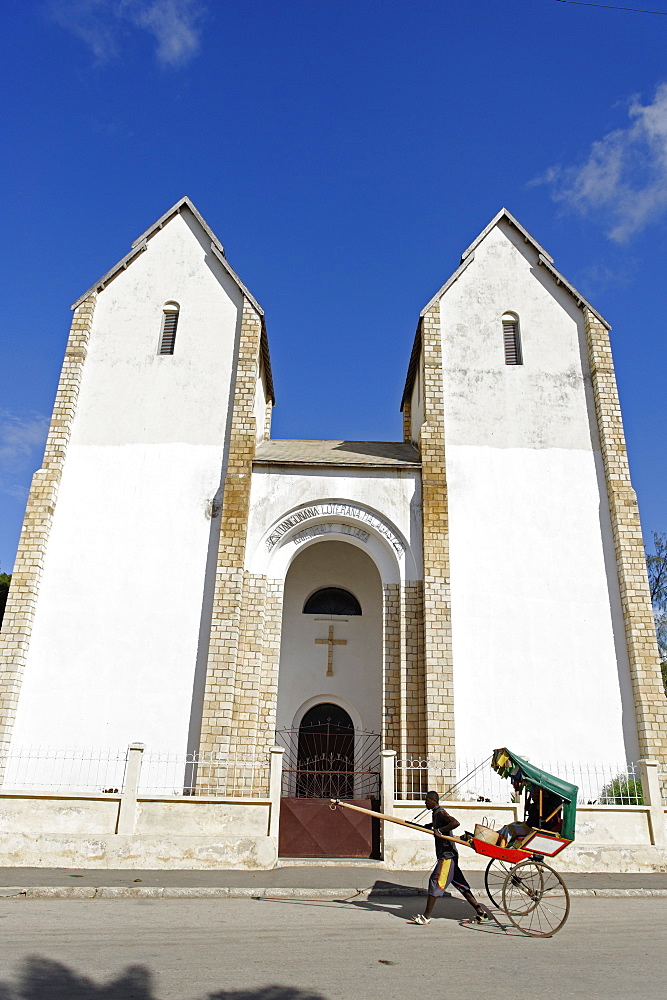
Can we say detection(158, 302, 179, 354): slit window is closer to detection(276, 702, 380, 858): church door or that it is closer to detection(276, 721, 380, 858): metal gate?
detection(276, 702, 380, 858): church door

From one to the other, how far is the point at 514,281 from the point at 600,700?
1046cm

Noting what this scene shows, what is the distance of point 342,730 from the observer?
54.5ft

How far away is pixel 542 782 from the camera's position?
8.04 meters

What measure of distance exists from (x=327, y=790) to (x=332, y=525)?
5.65 m

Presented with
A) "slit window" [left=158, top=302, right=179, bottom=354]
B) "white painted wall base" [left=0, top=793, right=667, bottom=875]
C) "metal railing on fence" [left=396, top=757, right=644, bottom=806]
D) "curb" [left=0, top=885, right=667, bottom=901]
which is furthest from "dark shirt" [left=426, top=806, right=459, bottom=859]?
"slit window" [left=158, top=302, right=179, bottom=354]

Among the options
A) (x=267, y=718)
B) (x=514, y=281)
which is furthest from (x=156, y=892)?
(x=514, y=281)

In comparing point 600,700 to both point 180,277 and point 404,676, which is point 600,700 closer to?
point 404,676

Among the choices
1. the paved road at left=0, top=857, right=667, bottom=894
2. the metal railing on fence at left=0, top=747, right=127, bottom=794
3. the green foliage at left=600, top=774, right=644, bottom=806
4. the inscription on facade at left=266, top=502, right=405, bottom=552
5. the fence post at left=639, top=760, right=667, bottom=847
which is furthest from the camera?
the inscription on facade at left=266, top=502, right=405, bottom=552

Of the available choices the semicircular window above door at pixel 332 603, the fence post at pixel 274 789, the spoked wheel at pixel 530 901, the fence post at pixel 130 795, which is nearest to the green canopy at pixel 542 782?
the spoked wheel at pixel 530 901

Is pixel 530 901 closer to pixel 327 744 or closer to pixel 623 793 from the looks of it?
pixel 623 793

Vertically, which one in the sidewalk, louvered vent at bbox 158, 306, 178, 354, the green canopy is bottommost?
the sidewalk

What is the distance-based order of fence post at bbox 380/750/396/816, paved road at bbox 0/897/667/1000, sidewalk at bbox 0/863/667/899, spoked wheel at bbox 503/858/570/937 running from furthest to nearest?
1. fence post at bbox 380/750/396/816
2. sidewalk at bbox 0/863/667/899
3. spoked wheel at bbox 503/858/570/937
4. paved road at bbox 0/897/667/1000

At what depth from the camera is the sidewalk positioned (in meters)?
9.21

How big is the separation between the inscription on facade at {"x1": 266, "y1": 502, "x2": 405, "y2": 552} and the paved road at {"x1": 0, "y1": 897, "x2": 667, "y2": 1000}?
7981 mm
